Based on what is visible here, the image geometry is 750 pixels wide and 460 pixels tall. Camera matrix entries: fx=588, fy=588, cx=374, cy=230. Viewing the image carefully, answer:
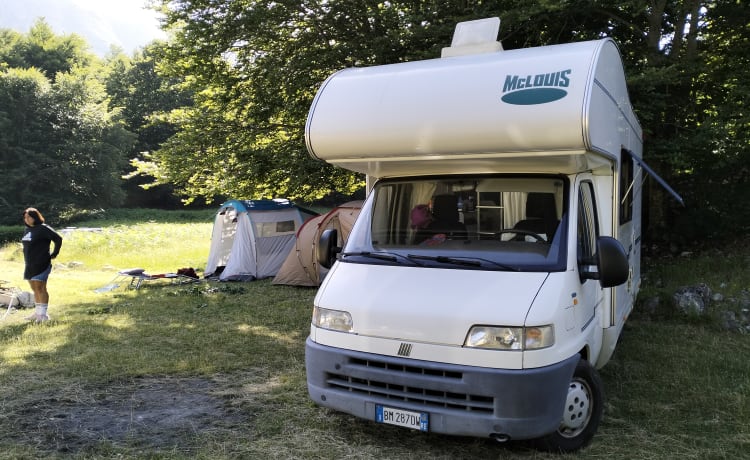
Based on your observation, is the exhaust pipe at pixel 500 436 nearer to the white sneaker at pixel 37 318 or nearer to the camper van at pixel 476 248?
the camper van at pixel 476 248

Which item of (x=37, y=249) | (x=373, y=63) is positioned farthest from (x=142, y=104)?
(x=37, y=249)

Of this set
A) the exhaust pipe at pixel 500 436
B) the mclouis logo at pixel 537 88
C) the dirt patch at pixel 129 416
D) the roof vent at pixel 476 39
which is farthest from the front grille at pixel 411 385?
the roof vent at pixel 476 39

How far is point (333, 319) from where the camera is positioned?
14.1ft

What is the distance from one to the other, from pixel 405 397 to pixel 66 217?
133ft

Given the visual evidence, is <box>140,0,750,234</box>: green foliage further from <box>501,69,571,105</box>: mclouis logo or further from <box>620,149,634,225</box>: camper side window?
<box>501,69,571,105</box>: mclouis logo

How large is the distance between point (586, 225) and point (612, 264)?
2.19 ft

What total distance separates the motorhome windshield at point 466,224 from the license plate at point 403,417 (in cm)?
107

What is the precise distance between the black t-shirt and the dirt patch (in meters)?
3.85

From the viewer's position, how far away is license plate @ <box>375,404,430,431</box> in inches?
152

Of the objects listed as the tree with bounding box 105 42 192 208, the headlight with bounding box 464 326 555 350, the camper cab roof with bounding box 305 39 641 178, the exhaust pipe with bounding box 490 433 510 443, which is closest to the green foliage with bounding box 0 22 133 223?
the tree with bounding box 105 42 192 208

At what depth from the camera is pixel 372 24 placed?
42.3 ft

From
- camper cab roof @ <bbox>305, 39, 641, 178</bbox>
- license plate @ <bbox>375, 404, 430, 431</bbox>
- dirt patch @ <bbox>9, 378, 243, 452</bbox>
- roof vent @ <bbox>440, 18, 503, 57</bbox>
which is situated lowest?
dirt patch @ <bbox>9, 378, 243, 452</bbox>

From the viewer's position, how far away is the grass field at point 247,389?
4.41m

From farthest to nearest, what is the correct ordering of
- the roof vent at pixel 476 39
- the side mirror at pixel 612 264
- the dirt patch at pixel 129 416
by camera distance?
1. the roof vent at pixel 476 39
2. the dirt patch at pixel 129 416
3. the side mirror at pixel 612 264
